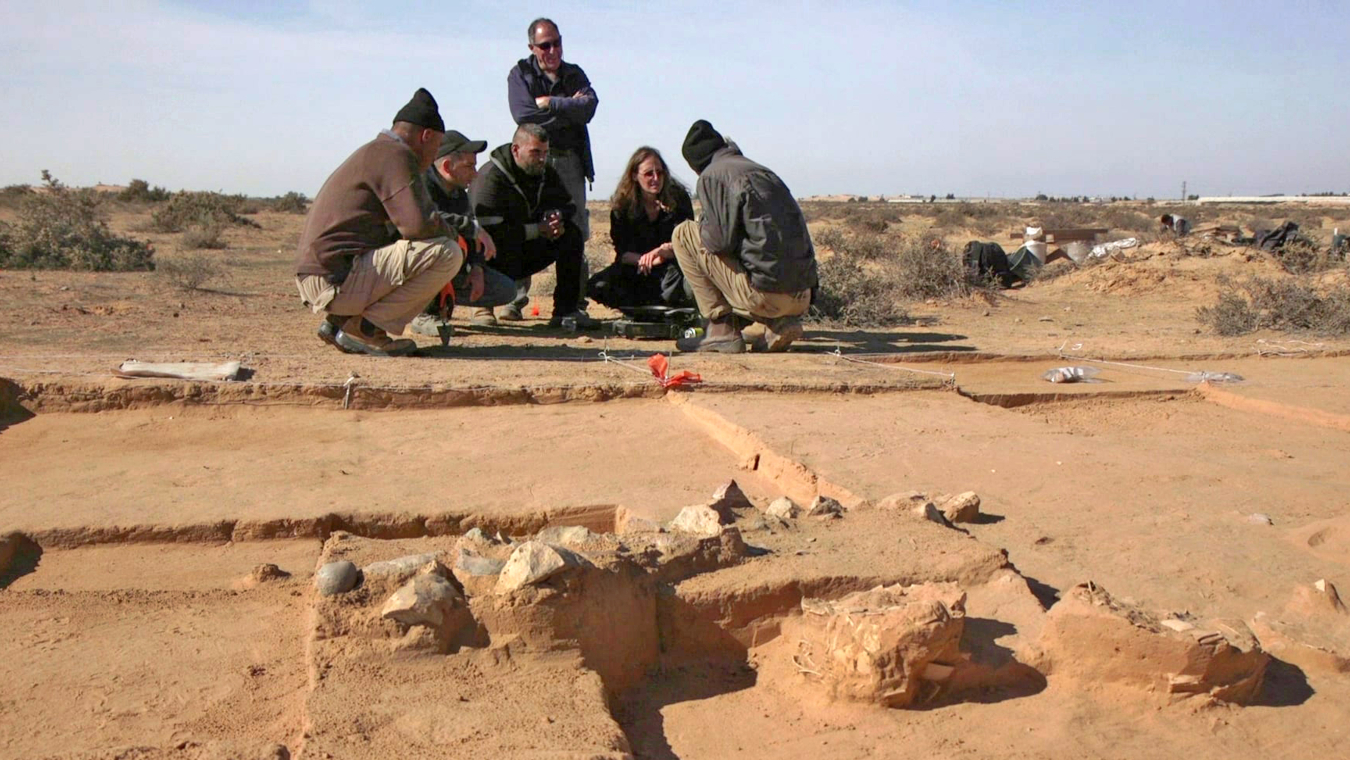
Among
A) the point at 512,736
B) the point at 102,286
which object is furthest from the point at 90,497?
the point at 102,286

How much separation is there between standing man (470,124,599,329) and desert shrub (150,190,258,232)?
39.4ft

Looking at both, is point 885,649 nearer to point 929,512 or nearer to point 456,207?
point 929,512

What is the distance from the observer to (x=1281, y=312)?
9086 millimetres

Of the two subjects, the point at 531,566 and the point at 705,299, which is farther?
the point at 705,299

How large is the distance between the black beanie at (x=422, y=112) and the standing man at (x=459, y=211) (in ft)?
2.00

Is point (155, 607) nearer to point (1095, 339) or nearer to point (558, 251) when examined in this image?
point (558, 251)

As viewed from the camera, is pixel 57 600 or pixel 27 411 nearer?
pixel 57 600

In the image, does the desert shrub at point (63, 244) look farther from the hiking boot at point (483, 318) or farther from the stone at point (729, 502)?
the stone at point (729, 502)

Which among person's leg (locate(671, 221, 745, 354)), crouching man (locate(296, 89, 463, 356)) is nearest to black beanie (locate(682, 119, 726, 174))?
person's leg (locate(671, 221, 745, 354))

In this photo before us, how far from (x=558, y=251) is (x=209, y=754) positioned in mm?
5751

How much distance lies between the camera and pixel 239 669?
264 centimetres

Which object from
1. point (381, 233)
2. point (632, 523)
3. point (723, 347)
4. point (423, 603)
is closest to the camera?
point (423, 603)

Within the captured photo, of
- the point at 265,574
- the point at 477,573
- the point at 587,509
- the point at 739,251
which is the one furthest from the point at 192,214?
the point at 477,573

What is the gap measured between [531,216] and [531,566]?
531 centimetres
